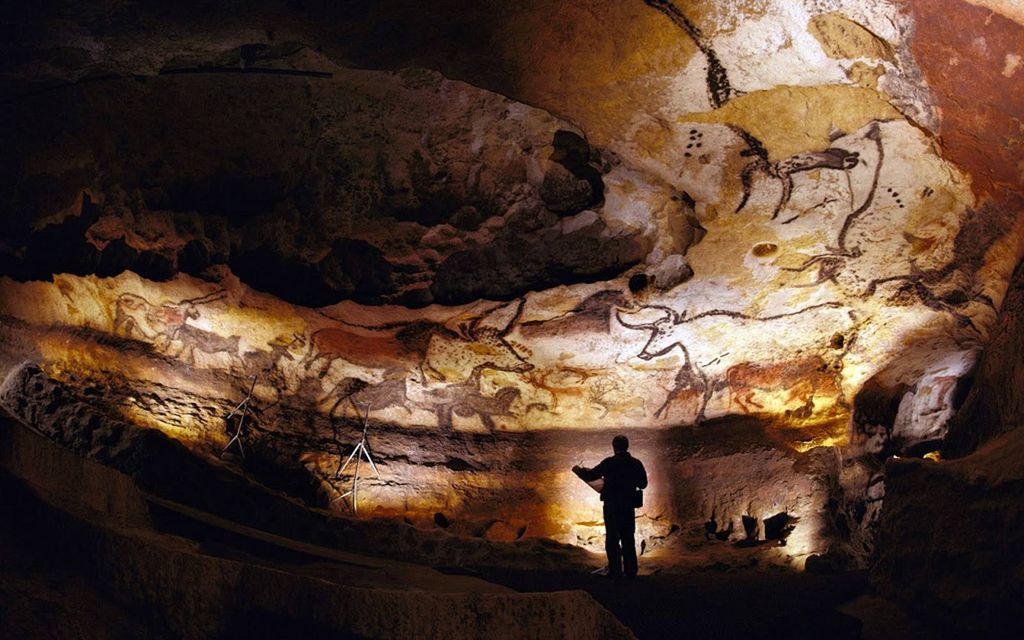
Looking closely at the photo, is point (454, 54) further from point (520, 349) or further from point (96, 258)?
point (96, 258)

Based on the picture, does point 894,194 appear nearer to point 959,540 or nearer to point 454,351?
point 959,540

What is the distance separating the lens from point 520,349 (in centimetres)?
606

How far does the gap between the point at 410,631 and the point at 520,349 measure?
386 centimetres

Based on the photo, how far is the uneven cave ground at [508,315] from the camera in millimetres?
2924

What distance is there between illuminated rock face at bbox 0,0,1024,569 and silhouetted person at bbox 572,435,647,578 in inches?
55.6

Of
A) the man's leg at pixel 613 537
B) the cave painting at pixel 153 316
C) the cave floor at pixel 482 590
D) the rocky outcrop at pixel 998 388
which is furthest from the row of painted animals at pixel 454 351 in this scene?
the cave floor at pixel 482 590

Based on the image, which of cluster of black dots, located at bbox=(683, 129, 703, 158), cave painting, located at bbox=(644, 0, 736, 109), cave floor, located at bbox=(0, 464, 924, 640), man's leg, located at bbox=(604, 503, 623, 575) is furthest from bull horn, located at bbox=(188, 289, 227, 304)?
cave painting, located at bbox=(644, 0, 736, 109)

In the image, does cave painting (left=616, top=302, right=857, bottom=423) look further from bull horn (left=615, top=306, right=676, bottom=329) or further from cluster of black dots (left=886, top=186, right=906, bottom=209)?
cluster of black dots (left=886, top=186, right=906, bottom=209)

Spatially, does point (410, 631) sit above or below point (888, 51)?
below

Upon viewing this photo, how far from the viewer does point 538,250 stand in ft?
17.5

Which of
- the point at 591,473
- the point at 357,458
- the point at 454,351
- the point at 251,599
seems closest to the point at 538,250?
the point at 454,351

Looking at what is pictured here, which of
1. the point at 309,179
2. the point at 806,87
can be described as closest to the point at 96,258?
the point at 309,179

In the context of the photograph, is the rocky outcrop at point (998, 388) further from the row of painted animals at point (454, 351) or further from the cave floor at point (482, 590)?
the cave floor at point (482, 590)

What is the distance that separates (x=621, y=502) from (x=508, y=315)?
1.77m
